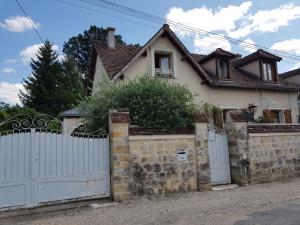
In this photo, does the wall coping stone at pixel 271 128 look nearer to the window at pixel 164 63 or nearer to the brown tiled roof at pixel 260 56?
the window at pixel 164 63

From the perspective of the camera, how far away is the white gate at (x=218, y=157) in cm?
1005

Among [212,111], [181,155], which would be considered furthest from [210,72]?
[181,155]

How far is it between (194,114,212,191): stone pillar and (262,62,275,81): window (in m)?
11.6

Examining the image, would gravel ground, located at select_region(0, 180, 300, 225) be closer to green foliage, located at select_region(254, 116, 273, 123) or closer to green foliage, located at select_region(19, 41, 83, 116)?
green foliage, located at select_region(254, 116, 273, 123)

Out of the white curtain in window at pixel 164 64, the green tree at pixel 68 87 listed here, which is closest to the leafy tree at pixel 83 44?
the green tree at pixel 68 87

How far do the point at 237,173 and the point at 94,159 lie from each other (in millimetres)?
4779

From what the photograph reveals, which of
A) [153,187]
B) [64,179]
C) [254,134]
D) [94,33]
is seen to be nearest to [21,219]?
[64,179]

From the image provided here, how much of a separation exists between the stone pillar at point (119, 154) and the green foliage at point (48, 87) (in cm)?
2080

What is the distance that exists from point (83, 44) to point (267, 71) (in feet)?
107

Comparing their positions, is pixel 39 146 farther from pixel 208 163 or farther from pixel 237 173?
pixel 237 173

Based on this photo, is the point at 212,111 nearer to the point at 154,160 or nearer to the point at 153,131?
the point at 153,131

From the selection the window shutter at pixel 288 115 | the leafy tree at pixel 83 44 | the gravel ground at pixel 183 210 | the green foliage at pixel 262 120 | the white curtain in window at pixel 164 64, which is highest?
the leafy tree at pixel 83 44

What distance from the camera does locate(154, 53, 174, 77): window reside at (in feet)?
53.1

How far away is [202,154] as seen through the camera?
941 centimetres
